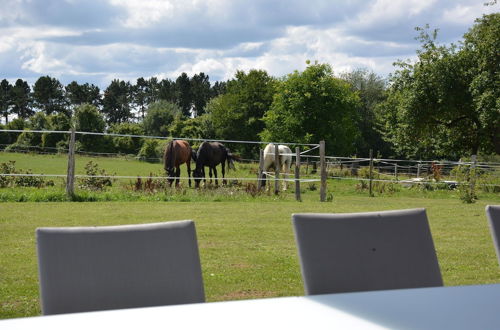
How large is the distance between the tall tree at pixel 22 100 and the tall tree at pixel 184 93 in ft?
55.7

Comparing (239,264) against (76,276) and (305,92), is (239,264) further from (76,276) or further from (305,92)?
(305,92)

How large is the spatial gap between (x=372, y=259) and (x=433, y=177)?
17.1 m

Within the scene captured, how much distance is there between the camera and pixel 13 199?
33.5 feet

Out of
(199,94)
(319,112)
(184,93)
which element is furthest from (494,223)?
(184,93)

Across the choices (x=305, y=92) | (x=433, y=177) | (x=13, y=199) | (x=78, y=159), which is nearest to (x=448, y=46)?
(x=433, y=177)

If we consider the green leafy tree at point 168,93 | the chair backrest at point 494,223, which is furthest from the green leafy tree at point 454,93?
the green leafy tree at point 168,93

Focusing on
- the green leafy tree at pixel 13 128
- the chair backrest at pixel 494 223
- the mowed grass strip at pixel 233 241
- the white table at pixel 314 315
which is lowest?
the mowed grass strip at pixel 233 241

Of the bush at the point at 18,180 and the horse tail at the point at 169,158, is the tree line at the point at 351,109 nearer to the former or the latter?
the horse tail at the point at 169,158

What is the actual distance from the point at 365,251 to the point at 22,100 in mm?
70585

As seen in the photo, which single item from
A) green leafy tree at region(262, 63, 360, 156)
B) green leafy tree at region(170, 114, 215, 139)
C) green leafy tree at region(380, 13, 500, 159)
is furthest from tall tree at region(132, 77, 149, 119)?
→ green leafy tree at region(380, 13, 500, 159)

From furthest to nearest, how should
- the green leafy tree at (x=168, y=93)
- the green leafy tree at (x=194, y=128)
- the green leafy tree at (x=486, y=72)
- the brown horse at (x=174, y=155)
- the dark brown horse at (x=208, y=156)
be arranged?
the green leafy tree at (x=168, y=93) → the green leafy tree at (x=194, y=128) → the green leafy tree at (x=486, y=72) → the dark brown horse at (x=208, y=156) → the brown horse at (x=174, y=155)

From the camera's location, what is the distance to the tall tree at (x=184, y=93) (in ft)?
239

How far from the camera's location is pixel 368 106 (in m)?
46.1

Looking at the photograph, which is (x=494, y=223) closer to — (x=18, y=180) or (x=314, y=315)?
(x=314, y=315)
